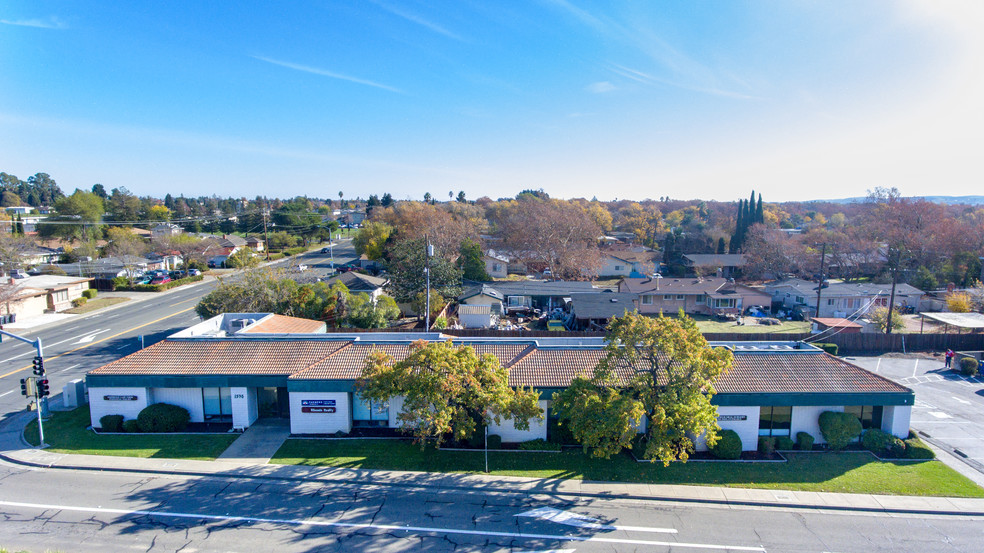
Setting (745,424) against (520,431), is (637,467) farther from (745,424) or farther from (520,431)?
(745,424)

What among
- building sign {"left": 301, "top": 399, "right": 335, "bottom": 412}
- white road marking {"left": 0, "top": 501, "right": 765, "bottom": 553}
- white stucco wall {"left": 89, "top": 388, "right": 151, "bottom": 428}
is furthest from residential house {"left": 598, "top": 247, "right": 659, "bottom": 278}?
white stucco wall {"left": 89, "top": 388, "right": 151, "bottom": 428}

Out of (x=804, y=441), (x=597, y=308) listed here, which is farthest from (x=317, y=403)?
(x=597, y=308)

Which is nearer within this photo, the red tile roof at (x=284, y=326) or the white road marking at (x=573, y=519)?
the white road marking at (x=573, y=519)

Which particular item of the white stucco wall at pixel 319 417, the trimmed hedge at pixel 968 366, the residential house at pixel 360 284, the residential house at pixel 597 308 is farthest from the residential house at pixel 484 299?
the trimmed hedge at pixel 968 366

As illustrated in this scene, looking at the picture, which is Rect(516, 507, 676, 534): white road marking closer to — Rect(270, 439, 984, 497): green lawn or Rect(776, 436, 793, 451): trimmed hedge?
Rect(270, 439, 984, 497): green lawn

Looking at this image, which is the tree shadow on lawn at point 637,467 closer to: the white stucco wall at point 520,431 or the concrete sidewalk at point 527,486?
the concrete sidewalk at point 527,486

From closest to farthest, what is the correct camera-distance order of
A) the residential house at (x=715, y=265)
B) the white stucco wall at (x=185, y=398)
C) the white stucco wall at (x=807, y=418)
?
the white stucco wall at (x=807, y=418), the white stucco wall at (x=185, y=398), the residential house at (x=715, y=265)

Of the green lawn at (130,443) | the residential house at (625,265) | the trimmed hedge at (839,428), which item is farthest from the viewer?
the residential house at (625,265)
